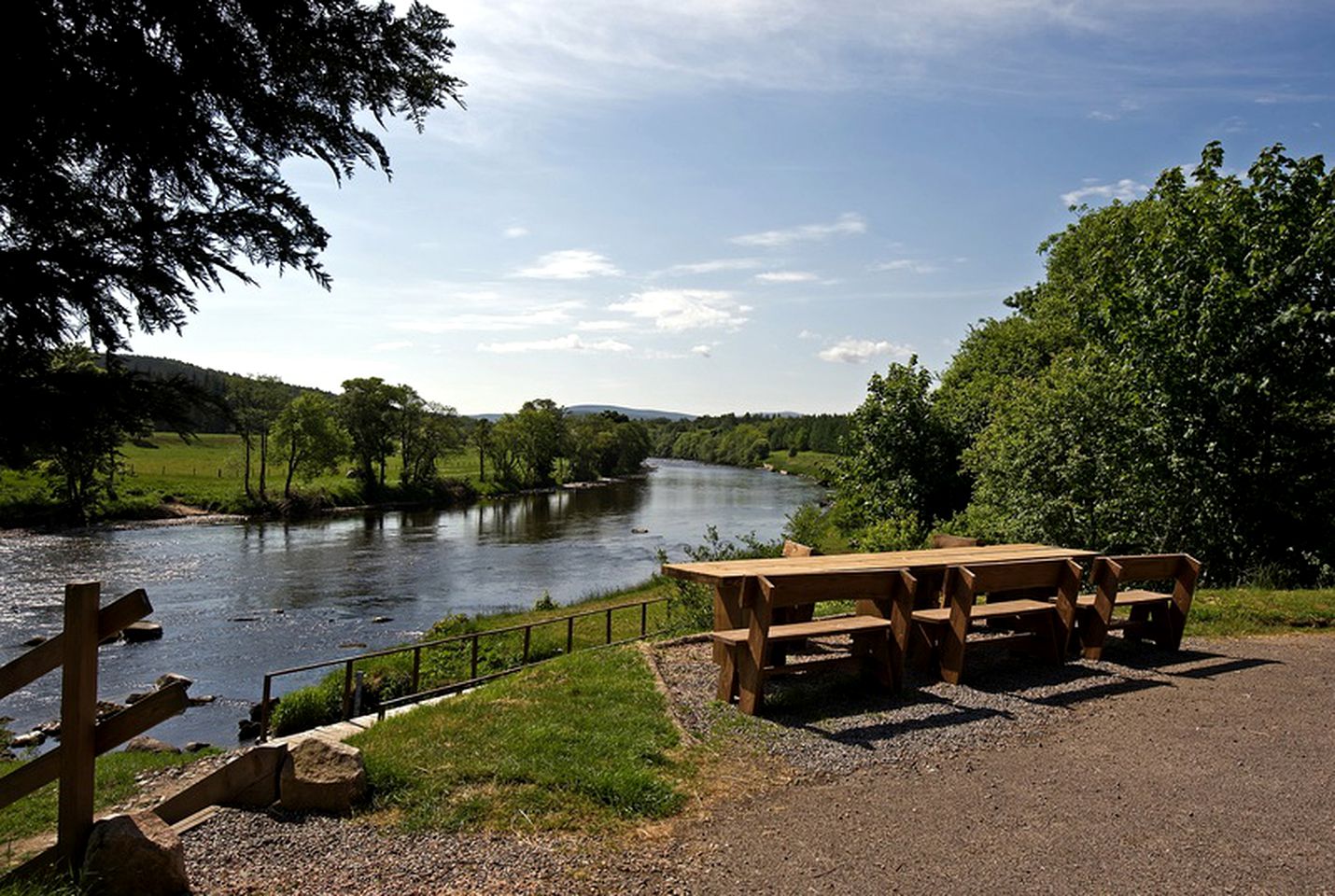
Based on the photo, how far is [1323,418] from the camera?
12.8m

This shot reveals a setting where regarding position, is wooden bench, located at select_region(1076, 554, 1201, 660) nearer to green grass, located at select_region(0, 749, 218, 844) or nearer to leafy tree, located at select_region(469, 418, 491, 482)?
green grass, located at select_region(0, 749, 218, 844)

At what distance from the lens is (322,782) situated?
4.77 m

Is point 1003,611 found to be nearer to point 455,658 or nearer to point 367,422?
point 455,658

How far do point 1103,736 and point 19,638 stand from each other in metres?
23.5

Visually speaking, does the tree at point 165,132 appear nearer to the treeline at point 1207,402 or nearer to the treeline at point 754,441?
the treeline at point 1207,402

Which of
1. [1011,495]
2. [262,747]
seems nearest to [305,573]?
[1011,495]

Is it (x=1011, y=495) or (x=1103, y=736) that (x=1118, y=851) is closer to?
(x=1103, y=736)

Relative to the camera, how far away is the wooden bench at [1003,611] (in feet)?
23.9

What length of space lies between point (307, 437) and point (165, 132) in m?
58.0

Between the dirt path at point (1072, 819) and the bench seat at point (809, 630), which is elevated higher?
the bench seat at point (809, 630)

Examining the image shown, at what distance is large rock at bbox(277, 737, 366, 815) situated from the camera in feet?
15.6

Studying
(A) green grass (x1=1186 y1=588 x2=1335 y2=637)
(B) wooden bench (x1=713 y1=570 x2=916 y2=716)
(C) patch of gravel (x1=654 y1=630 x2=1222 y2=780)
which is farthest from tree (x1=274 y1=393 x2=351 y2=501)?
(A) green grass (x1=1186 y1=588 x2=1335 y2=637)

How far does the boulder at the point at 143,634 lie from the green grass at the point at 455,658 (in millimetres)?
5988

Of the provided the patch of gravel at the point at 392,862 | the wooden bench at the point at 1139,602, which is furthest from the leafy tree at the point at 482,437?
the patch of gravel at the point at 392,862
